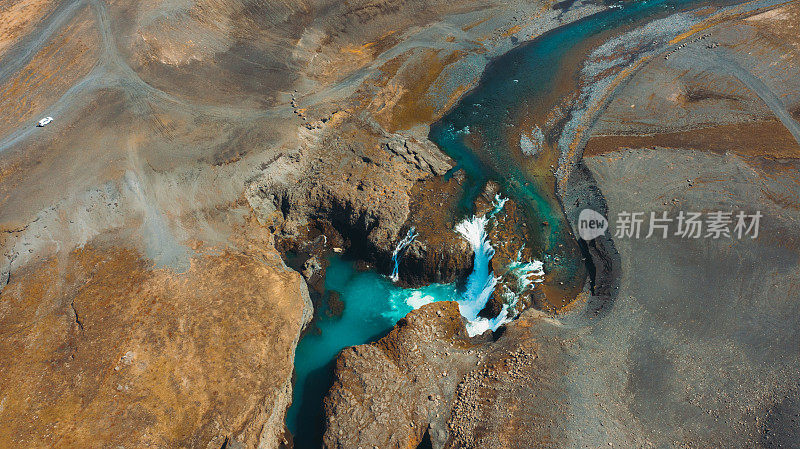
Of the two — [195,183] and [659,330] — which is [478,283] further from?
[195,183]

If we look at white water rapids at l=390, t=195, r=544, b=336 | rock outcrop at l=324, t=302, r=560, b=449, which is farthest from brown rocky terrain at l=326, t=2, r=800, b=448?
white water rapids at l=390, t=195, r=544, b=336

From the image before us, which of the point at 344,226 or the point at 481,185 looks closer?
the point at 344,226

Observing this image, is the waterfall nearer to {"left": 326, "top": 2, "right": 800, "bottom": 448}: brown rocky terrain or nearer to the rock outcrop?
{"left": 326, "top": 2, "right": 800, "bottom": 448}: brown rocky terrain

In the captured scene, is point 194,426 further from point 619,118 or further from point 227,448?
point 619,118

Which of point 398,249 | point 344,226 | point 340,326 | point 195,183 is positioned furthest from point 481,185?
point 195,183

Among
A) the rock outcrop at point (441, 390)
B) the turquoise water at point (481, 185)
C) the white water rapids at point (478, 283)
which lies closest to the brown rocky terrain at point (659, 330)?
the rock outcrop at point (441, 390)
